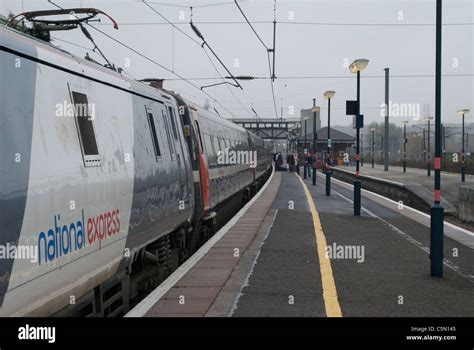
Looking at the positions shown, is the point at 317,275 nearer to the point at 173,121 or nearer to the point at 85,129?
the point at 173,121

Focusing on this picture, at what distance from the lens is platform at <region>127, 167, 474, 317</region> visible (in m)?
6.64

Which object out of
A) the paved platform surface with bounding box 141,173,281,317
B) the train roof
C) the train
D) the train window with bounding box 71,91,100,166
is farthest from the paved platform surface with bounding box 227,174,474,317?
the train roof

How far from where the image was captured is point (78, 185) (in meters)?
4.87

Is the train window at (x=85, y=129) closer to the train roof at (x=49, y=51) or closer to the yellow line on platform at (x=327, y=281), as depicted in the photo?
the train roof at (x=49, y=51)

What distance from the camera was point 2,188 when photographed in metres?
3.62

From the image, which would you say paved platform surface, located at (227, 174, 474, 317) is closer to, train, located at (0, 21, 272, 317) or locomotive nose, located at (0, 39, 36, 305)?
train, located at (0, 21, 272, 317)

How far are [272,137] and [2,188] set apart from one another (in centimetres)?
9084

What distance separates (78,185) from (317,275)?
14.9 feet

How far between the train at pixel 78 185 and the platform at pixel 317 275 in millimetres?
747

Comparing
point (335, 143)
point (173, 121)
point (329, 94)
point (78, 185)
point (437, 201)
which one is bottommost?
point (437, 201)

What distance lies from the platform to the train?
0.75m

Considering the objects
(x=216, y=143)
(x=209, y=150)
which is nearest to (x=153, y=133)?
(x=209, y=150)
